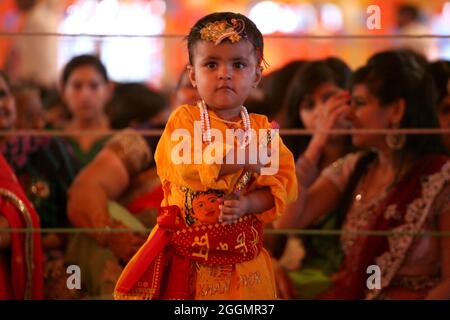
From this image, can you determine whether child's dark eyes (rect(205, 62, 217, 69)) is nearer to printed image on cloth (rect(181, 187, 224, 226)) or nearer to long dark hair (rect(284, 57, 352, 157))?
printed image on cloth (rect(181, 187, 224, 226))

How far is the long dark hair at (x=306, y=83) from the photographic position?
2781 millimetres

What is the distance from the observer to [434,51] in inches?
183

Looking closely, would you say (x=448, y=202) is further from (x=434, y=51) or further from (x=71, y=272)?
(x=434, y=51)

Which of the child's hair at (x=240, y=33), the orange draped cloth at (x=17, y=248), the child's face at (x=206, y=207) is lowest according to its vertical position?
the orange draped cloth at (x=17, y=248)

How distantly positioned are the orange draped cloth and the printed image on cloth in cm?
68

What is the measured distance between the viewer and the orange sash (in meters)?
1.90

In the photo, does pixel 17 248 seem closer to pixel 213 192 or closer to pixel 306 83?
pixel 213 192

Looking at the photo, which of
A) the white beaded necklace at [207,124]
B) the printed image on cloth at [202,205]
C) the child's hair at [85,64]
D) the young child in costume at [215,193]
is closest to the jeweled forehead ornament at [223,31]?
the young child in costume at [215,193]

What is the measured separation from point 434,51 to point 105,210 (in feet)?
7.71

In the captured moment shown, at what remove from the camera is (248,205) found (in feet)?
6.16

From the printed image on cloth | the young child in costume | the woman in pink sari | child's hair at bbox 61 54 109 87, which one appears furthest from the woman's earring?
child's hair at bbox 61 54 109 87

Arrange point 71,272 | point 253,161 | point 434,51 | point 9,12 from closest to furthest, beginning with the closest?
point 253,161 → point 71,272 → point 434,51 → point 9,12

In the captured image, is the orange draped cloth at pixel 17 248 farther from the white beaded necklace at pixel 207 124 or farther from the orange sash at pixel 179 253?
the white beaded necklace at pixel 207 124
